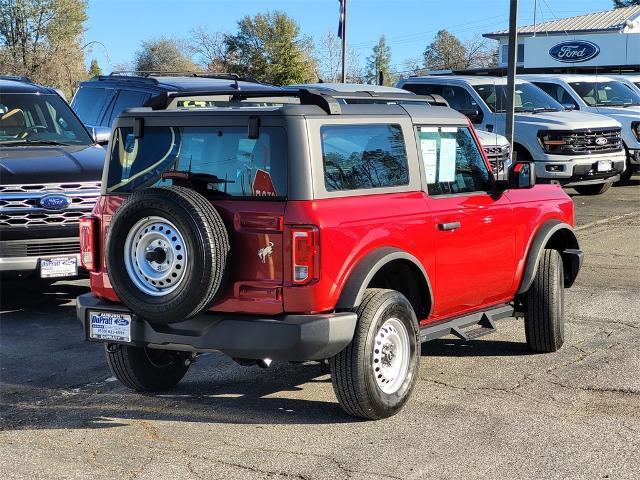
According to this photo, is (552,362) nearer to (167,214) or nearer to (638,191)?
(167,214)

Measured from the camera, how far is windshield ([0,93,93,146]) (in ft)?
32.9

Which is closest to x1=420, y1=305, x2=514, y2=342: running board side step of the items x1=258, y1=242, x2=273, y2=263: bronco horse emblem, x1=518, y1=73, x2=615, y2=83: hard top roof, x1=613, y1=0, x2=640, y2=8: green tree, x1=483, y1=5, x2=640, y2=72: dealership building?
x1=258, y1=242, x2=273, y2=263: bronco horse emblem

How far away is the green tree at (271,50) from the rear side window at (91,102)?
149 ft

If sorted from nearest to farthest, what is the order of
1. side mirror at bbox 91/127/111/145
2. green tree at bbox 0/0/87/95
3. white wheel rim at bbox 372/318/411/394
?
white wheel rim at bbox 372/318/411/394 < side mirror at bbox 91/127/111/145 < green tree at bbox 0/0/87/95

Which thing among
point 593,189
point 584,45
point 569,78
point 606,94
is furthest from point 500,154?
point 584,45

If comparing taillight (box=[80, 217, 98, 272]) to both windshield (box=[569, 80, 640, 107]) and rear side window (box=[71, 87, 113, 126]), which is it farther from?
windshield (box=[569, 80, 640, 107])

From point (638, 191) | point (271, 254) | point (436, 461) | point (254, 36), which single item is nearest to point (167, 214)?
point (271, 254)

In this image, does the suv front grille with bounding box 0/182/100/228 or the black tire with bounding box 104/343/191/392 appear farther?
the suv front grille with bounding box 0/182/100/228

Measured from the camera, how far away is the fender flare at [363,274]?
559 centimetres

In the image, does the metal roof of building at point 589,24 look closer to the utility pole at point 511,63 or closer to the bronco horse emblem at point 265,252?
the utility pole at point 511,63

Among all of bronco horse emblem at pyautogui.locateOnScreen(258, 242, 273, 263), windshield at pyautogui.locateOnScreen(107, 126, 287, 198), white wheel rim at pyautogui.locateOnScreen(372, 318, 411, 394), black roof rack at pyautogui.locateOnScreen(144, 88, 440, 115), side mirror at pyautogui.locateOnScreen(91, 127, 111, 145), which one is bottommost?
white wheel rim at pyautogui.locateOnScreen(372, 318, 411, 394)

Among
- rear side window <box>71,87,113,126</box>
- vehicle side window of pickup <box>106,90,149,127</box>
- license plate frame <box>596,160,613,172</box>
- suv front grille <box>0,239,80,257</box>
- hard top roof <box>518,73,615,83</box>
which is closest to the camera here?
suv front grille <box>0,239,80,257</box>

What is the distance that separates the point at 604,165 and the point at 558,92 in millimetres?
3524

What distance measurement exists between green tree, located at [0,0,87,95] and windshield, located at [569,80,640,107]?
34.1 meters
